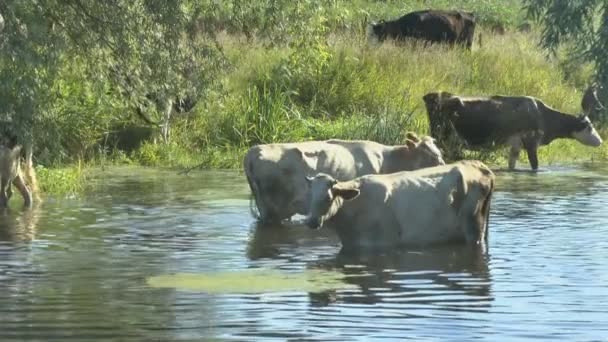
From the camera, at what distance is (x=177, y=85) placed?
2383cm

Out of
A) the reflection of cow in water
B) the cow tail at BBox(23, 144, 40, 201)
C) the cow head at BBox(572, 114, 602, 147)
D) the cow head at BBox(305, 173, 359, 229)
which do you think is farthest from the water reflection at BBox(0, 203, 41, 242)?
the cow head at BBox(572, 114, 602, 147)

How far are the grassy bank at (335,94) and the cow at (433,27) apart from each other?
5.13 feet

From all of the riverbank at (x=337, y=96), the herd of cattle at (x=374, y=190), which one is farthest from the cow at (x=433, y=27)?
the herd of cattle at (x=374, y=190)

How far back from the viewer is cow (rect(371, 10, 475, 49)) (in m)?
42.5

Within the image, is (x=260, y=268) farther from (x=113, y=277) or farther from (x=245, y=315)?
(x=245, y=315)

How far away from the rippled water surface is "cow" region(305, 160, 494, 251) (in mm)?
274

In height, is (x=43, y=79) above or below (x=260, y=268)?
above

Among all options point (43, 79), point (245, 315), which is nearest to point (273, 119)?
point (43, 79)

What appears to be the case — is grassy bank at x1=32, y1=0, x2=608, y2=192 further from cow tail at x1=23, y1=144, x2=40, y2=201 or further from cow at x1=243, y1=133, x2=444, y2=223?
cow at x1=243, y1=133, x2=444, y2=223

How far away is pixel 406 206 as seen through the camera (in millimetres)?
17734

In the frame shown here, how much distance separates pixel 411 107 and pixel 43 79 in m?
12.1

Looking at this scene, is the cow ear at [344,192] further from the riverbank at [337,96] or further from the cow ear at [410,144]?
the riverbank at [337,96]

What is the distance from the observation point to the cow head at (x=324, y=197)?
674 inches

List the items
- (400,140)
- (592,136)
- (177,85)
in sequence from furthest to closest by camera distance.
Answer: (592,136) → (400,140) → (177,85)
